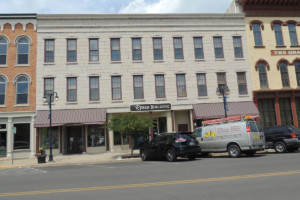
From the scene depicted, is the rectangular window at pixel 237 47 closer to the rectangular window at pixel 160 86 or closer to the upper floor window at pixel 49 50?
the rectangular window at pixel 160 86

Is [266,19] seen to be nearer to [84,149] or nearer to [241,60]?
[241,60]

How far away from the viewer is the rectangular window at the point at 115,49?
74.0 ft

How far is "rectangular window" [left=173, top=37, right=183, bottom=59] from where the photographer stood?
23.2 metres

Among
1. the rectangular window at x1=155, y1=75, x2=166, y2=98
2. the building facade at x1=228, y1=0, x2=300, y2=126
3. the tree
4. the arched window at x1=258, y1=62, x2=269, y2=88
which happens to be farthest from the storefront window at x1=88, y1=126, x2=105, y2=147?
the arched window at x1=258, y1=62, x2=269, y2=88

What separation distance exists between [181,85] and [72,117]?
9.97 metres

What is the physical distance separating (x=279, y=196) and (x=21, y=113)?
2040 cm

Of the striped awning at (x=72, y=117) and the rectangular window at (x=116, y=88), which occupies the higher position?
the rectangular window at (x=116, y=88)

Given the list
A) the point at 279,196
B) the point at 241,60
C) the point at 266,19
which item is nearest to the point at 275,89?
the point at 241,60

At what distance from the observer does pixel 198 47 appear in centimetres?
2355

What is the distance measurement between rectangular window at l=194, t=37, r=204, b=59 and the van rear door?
10.9 m

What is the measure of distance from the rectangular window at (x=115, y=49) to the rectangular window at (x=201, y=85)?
761cm

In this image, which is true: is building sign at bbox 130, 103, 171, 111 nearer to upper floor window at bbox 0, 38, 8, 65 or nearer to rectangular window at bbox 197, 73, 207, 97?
rectangular window at bbox 197, 73, 207, 97

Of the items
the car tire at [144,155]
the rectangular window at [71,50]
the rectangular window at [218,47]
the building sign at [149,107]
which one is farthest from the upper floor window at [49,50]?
the rectangular window at [218,47]

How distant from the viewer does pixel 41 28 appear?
22.0 m
